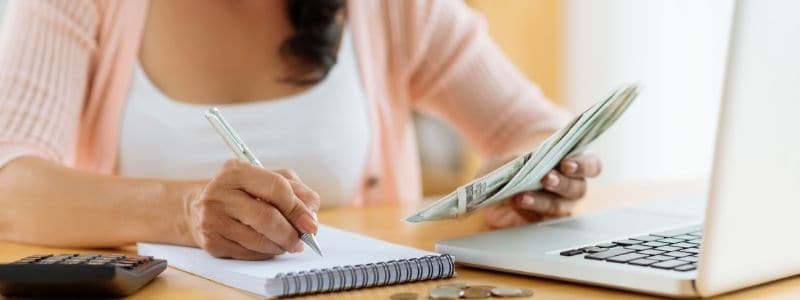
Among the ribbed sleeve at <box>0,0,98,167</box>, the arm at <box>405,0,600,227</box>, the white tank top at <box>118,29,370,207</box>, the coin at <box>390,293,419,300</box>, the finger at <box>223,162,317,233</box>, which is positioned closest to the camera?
the coin at <box>390,293,419,300</box>

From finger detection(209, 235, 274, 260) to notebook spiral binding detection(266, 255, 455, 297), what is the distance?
11 cm

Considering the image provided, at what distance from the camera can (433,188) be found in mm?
3518

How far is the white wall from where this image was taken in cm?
281

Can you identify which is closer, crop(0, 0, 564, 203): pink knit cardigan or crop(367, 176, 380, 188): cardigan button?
crop(0, 0, 564, 203): pink knit cardigan

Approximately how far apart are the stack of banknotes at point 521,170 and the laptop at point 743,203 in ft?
0.19

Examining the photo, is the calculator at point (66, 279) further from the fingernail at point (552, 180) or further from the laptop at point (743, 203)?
the fingernail at point (552, 180)

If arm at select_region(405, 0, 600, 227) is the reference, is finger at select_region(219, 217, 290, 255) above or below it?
below

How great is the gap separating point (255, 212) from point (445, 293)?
190 mm

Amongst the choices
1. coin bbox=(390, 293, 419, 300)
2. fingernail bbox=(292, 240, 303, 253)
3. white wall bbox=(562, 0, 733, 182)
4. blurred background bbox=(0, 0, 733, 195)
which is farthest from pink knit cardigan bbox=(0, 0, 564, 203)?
white wall bbox=(562, 0, 733, 182)

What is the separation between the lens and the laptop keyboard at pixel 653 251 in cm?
77

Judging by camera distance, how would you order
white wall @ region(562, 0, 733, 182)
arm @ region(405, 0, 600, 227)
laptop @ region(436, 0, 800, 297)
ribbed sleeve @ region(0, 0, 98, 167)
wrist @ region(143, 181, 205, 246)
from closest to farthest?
laptop @ region(436, 0, 800, 297), wrist @ region(143, 181, 205, 246), ribbed sleeve @ region(0, 0, 98, 167), arm @ region(405, 0, 600, 227), white wall @ region(562, 0, 733, 182)

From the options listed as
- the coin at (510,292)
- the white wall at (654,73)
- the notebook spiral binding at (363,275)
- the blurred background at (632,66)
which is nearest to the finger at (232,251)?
the notebook spiral binding at (363,275)

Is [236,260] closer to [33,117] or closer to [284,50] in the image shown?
[33,117]

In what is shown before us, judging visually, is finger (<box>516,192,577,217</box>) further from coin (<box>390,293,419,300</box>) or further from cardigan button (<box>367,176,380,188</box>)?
cardigan button (<box>367,176,380,188</box>)
